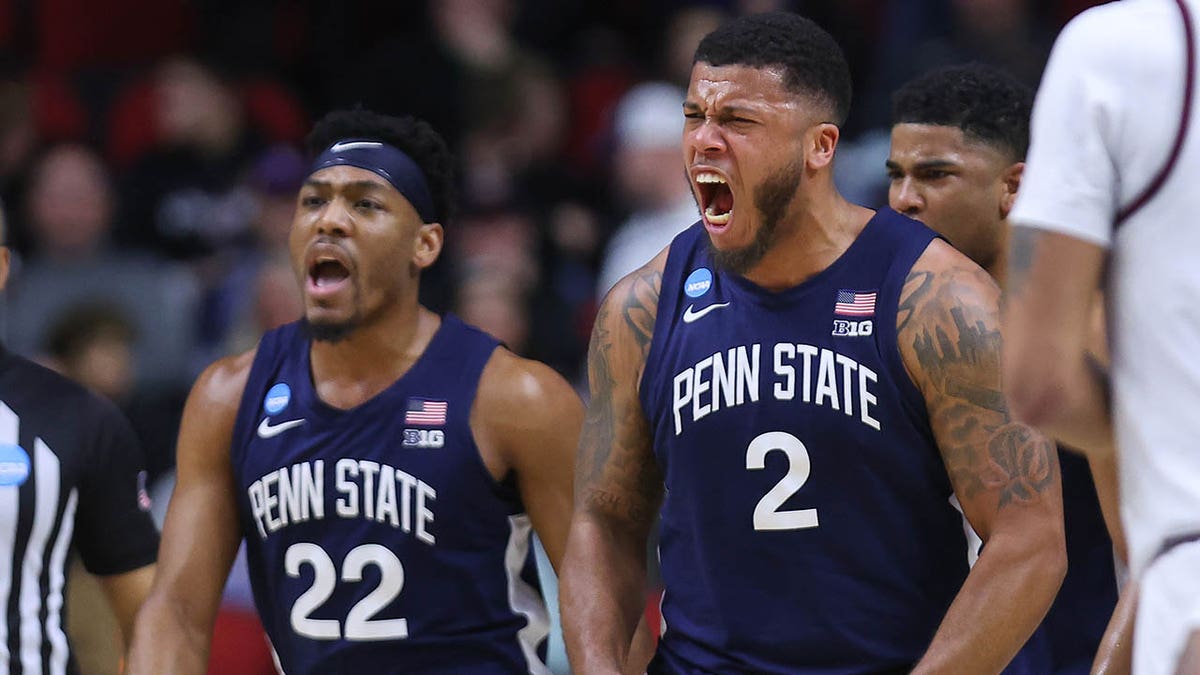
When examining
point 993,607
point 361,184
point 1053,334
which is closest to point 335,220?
point 361,184

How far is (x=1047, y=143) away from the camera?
273cm

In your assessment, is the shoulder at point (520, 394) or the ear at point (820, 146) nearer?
the ear at point (820, 146)

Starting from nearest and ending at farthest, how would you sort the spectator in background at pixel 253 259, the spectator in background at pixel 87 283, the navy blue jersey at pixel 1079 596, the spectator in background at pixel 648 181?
1. the navy blue jersey at pixel 1079 596
2. the spectator in background at pixel 648 181
3. the spectator in background at pixel 253 259
4. the spectator in background at pixel 87 283

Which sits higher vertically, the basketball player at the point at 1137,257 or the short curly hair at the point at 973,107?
the short curly hair at the point at 973,107

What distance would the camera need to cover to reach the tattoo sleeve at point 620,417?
4.80 meters

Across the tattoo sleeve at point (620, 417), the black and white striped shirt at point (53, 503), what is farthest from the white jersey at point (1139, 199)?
the black and white striped shirt at point (53, 503)

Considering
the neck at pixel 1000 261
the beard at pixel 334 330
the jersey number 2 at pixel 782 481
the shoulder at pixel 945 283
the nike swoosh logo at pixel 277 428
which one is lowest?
the jersey number 2 at pixel 782 481

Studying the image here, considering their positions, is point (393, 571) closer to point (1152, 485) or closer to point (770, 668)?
point (770, 668)

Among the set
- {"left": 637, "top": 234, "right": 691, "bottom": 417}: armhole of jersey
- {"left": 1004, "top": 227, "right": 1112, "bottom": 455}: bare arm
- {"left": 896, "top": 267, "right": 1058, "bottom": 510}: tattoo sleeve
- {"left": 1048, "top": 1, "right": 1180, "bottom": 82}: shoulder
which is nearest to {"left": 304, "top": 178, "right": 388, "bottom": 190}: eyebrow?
{"left": 637, "top": 234, "right": 691, "bottom": 417}: armhole of jersey

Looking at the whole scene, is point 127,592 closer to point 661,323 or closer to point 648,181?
point 661,323

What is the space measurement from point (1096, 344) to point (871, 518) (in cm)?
109

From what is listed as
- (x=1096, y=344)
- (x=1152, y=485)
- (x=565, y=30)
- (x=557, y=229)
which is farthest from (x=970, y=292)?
(x=565, y=30)

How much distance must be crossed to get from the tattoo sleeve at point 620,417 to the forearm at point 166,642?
4.19 feet

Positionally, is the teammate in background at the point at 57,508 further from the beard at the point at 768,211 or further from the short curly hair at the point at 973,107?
the short curly hair at the point at 973,107
